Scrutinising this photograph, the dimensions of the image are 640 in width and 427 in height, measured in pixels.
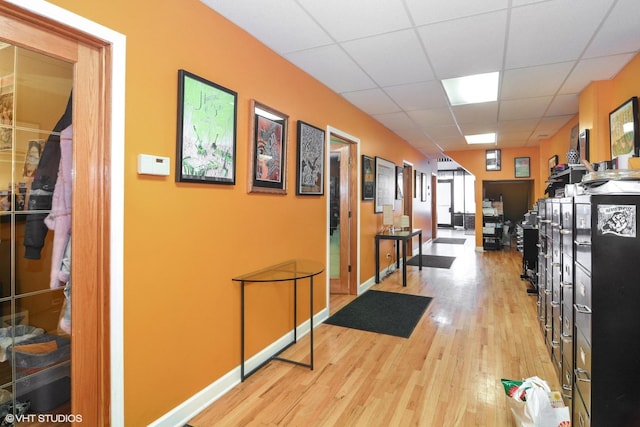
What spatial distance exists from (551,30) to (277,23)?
6.57 ft

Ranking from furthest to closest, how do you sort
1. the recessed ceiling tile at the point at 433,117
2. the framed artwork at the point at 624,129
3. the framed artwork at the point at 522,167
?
the framed artwork at the point at 522,167
the recessed ceiling tile at the point at 433,117
the framed artwork at the point at 624,129

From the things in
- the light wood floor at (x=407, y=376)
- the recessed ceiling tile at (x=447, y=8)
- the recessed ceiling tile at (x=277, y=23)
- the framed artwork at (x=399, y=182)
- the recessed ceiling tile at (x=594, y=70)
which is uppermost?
the recessed ceiling tile at (x=594, y=70)

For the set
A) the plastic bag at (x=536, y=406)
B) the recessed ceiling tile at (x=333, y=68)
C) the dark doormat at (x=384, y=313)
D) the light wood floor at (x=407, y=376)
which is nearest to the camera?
the plastic bag at (x=536, y=406)

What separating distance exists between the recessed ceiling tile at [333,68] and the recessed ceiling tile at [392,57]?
3.6 inches

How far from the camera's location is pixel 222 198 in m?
2.34

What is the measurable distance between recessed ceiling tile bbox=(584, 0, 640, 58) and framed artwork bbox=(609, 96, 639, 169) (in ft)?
1.44

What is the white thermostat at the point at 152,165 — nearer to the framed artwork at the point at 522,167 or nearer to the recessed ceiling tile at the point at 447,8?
the recessed ceiling tile at the point at 447,8

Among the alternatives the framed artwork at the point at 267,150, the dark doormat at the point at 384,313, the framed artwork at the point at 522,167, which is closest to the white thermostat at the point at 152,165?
the framed artwork at the point at 267,150

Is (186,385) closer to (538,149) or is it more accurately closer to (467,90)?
(467,90)

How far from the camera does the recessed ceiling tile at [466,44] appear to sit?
7.93 feet

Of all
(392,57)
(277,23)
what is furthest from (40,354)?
(392,57)

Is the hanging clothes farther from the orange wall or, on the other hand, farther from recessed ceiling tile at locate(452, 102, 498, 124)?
recessed ceiling tile at locate(452, 102, 498, 124)

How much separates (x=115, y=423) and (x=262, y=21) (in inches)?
101

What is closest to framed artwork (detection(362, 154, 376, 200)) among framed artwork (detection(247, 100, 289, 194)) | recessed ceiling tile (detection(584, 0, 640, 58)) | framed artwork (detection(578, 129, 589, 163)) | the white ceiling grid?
the white ceiling grid
